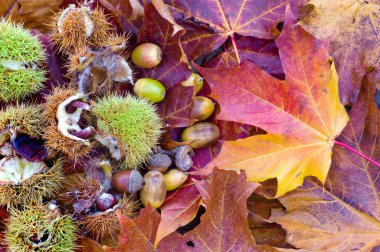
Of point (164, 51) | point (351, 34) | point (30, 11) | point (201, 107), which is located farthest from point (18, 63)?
point (351, 34)

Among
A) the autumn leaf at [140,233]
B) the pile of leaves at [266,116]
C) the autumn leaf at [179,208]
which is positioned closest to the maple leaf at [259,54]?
the pile of leaves at [266,116]

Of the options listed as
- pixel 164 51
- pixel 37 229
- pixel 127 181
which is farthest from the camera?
pixel 164 51

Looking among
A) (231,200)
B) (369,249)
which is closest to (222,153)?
(231,200)

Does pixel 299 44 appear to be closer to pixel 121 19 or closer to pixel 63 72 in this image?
pixel 121 19

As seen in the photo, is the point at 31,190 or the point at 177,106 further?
the point at 177,106

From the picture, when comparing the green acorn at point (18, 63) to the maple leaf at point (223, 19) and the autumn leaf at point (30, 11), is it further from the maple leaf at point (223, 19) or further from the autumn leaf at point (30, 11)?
the maple leaf at point (223, 19)

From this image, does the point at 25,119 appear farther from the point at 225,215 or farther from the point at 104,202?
the point at 225,215
